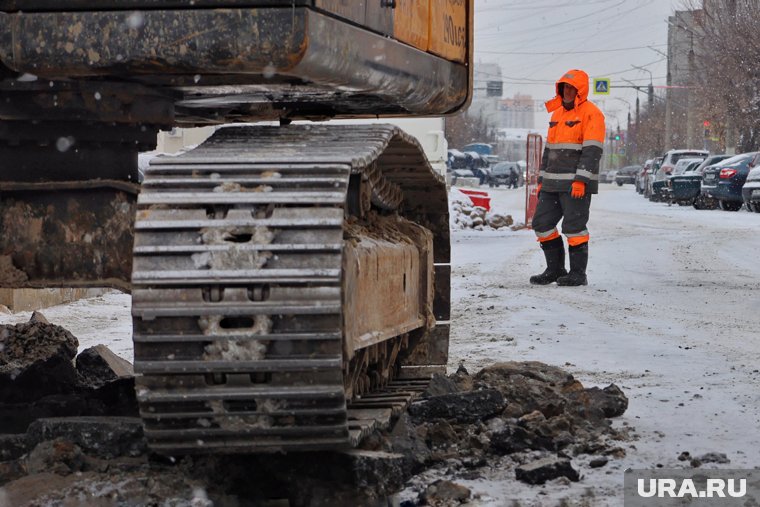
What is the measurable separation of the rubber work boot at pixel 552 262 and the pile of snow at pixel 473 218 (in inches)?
393

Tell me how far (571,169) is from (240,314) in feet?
27.7

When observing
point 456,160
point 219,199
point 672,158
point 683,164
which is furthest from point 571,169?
point 456,160

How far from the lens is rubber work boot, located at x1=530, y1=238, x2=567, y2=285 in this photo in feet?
39.7

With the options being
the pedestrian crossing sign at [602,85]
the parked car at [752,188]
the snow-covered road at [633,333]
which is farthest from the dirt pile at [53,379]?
the pedestrian crossing sign at [602,85]

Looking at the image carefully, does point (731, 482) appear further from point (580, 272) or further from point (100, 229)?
point (580, 272)

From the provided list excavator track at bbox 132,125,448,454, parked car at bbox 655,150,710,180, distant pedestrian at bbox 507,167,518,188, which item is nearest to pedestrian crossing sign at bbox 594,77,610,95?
distant pedestrian at bbox 507,167,518,188

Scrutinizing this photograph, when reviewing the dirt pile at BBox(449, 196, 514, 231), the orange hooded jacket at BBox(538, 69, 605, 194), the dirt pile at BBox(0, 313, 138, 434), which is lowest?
the dirt pile at BBox(449, 196, 514, 231)

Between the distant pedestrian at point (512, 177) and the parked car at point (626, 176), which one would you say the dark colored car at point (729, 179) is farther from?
the parked car at point (626, 176)

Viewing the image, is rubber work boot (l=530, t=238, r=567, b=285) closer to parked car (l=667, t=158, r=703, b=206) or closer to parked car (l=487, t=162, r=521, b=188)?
parked car (l=667, t=158, r=703, b=206)

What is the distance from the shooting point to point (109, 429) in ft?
14.0

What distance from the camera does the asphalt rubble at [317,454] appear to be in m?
3.91

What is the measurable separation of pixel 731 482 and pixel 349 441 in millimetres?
1298

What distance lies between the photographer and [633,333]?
8.54 meters

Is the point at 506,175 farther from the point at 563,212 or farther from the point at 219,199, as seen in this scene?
the point at 219,199
